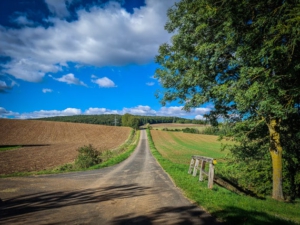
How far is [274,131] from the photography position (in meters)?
8.84

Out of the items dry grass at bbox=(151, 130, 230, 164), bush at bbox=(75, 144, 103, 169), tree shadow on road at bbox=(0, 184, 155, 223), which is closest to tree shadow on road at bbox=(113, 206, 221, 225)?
tree shadow on road at bbox=(0, 184, 155, 223)

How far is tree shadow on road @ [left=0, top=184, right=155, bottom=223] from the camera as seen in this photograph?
5.59 m

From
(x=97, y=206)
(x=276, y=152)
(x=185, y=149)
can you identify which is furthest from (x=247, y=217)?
(x=185, y=149)

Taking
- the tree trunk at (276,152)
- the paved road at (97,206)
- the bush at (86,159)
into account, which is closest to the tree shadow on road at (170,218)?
the paved road at (97,206)

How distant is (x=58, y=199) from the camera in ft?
22.1

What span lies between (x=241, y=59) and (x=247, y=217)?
562 centimetres

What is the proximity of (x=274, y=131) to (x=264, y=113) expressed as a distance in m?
2.05

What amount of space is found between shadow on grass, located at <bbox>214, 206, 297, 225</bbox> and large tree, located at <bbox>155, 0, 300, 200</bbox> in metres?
3.46

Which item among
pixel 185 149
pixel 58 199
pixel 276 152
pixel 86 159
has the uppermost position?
pixel 276 152

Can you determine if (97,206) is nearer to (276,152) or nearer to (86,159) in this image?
(276,152)

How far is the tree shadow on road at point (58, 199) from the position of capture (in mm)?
5586

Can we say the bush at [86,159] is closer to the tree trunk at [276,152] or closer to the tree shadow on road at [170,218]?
the tree shadow on road at [170,218]

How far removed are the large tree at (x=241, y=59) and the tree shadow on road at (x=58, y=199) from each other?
496cm

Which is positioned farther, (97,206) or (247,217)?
(97,206)
